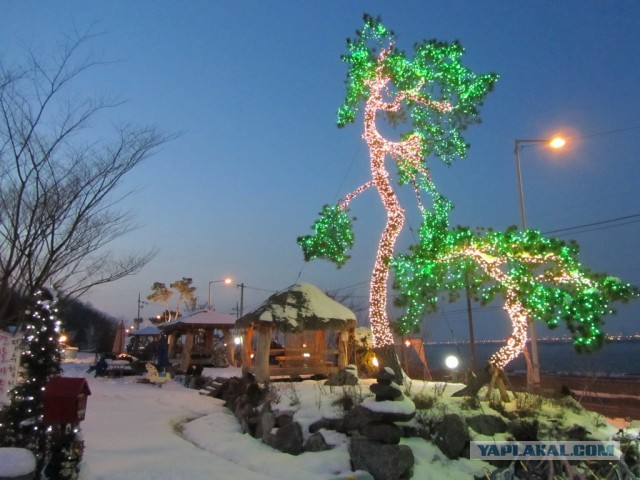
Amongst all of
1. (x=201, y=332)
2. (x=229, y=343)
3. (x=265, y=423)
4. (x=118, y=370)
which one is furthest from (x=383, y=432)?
(x=201, y=332)

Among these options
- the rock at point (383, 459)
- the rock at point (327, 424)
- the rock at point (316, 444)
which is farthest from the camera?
the rock at point (327, 424)

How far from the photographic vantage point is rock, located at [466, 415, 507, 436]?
33.8 feet

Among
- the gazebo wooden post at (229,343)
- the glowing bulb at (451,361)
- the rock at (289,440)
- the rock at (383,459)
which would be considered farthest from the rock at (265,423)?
the gazebo wooden post at (229,343)

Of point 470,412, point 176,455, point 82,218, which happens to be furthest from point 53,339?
point 470,412

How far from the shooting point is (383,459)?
903cm

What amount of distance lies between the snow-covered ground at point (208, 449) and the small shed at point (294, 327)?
257 cm

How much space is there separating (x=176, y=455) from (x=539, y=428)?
23.4 feet

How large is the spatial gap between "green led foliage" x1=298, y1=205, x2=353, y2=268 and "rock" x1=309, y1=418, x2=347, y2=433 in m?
6.28

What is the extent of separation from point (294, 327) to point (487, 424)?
775 centimetres

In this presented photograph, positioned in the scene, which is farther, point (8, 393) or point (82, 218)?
point (82, 218)

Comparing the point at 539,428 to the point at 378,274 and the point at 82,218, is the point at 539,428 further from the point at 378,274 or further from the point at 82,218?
the point at 82,218

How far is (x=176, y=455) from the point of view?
9.42 meters

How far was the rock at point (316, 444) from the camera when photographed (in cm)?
1021

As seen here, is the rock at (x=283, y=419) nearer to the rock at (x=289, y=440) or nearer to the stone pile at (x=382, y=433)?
the rock at (x=289, y=440)
